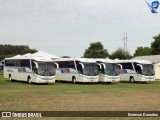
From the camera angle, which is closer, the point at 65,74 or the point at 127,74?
the point at 65,74

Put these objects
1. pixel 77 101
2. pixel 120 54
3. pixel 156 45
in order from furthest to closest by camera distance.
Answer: pixel 120 54, pixel 156 45, pixel 77 101

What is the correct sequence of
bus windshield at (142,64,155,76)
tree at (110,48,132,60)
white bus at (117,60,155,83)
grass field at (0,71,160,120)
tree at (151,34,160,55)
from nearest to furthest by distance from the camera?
grass field at (0,71,160,120) < white bus at (117,60,155,83) < bus windshield at (142,64,155,76) < tree at (151,34,160,55) < tree at (110,48,132,60)

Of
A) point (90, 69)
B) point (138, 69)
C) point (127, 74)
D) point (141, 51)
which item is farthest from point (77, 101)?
point (141, 51)

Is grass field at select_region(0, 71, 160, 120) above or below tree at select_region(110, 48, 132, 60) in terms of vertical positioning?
below

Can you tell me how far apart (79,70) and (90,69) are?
1186mm

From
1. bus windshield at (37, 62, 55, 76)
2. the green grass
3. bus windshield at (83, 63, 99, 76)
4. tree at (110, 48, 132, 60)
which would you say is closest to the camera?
the green grass

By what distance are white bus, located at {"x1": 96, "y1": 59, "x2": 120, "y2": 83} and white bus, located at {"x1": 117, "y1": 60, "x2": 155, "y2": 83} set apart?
4090 mm

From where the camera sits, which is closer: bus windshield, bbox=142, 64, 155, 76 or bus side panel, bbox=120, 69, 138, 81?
bus windshield, bbox=142, 64, 155, 76

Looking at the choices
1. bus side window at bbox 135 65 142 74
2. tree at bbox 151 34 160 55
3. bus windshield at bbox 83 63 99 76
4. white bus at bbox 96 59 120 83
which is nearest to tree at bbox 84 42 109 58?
tree at bbox 151 34 160 55

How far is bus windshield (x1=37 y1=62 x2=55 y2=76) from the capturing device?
126ft

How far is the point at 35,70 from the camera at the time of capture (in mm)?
38562

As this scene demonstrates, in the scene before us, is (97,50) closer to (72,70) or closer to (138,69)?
(138,69)

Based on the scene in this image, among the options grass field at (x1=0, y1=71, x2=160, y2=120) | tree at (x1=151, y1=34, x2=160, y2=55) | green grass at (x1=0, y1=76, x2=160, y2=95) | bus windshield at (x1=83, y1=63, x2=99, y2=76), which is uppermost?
tree at (x1=151, y1=34, x2=160, y2=55)

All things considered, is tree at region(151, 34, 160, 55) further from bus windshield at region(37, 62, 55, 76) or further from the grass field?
the grass field
